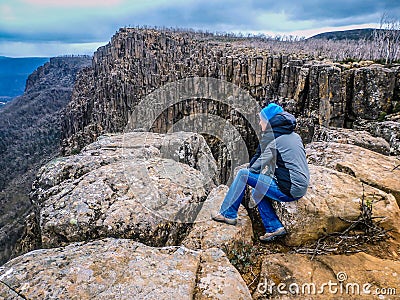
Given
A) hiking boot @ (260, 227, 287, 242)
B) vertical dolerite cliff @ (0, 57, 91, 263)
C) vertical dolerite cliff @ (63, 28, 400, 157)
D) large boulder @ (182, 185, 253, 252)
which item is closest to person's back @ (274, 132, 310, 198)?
hiking boot @ (260, 227, 287, 242)

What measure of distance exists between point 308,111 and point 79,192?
37.2m

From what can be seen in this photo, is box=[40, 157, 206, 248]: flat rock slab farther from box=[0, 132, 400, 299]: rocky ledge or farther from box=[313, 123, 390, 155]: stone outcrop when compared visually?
box=[313, 123, 390, 155]: stone outcrop

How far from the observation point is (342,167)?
6.92 m

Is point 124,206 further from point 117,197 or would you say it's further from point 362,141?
point 362,141

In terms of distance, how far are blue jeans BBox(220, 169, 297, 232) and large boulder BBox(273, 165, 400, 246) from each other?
0.21 m

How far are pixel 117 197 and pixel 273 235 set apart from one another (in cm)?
333

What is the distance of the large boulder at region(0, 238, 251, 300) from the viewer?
12.0ft

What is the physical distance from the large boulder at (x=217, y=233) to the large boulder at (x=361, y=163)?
2.69m

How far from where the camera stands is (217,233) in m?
5.75

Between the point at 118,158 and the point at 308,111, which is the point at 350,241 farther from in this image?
the point at 308,111

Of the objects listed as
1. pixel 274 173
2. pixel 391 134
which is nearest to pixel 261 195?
pixel 274 173

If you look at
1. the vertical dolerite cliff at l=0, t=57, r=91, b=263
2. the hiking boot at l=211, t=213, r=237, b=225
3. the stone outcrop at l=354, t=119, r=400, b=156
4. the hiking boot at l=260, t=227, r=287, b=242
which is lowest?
the vertical dolerite cliff at l=0, t=57, r=91, b=263

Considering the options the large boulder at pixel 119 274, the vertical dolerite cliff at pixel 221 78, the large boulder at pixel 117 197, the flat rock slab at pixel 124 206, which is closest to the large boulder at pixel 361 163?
the large boulder at pixel 117 197

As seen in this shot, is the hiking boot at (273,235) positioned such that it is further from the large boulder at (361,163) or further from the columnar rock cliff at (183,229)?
the large boulder at (361,163)
